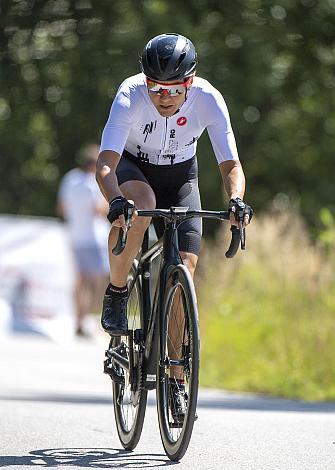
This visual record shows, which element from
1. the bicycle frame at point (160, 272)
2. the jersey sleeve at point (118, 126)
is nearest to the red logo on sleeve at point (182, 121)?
the jersey sleeve at point (118, 126)

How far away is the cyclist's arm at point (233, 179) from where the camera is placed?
7.30 meters

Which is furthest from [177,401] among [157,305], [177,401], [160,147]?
[160,147]

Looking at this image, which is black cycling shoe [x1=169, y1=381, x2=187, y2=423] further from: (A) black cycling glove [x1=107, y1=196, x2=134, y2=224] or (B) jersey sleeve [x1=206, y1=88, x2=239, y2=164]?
→ (B) jersey sleeve [x1=206, y1=88, x2=239, y2=164]

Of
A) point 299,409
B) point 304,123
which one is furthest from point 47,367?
point 304,123

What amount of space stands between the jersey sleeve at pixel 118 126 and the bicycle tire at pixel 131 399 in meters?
0.82

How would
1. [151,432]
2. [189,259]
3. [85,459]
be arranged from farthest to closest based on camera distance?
[151,432] → [189,259] → [85,459]

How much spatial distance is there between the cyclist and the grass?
452 cm

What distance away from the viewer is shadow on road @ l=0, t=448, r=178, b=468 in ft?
22.3

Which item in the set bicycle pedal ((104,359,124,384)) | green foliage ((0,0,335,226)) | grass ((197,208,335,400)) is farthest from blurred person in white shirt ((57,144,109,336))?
bicycle pedal ((104,359,124,384))

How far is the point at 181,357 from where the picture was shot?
700 centimetres

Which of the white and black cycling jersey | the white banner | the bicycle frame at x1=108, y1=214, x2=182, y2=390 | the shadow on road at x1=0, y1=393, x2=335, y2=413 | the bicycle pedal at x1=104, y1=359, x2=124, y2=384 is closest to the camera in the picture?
the bicycle frame at x1=108, y1=214, x2=182, y2=390

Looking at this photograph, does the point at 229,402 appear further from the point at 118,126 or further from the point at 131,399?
the point at 118,126

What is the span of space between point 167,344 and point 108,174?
0.89m

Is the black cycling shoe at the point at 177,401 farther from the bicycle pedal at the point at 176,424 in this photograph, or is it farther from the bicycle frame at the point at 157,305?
the bicycle frame at the point at 157,305
